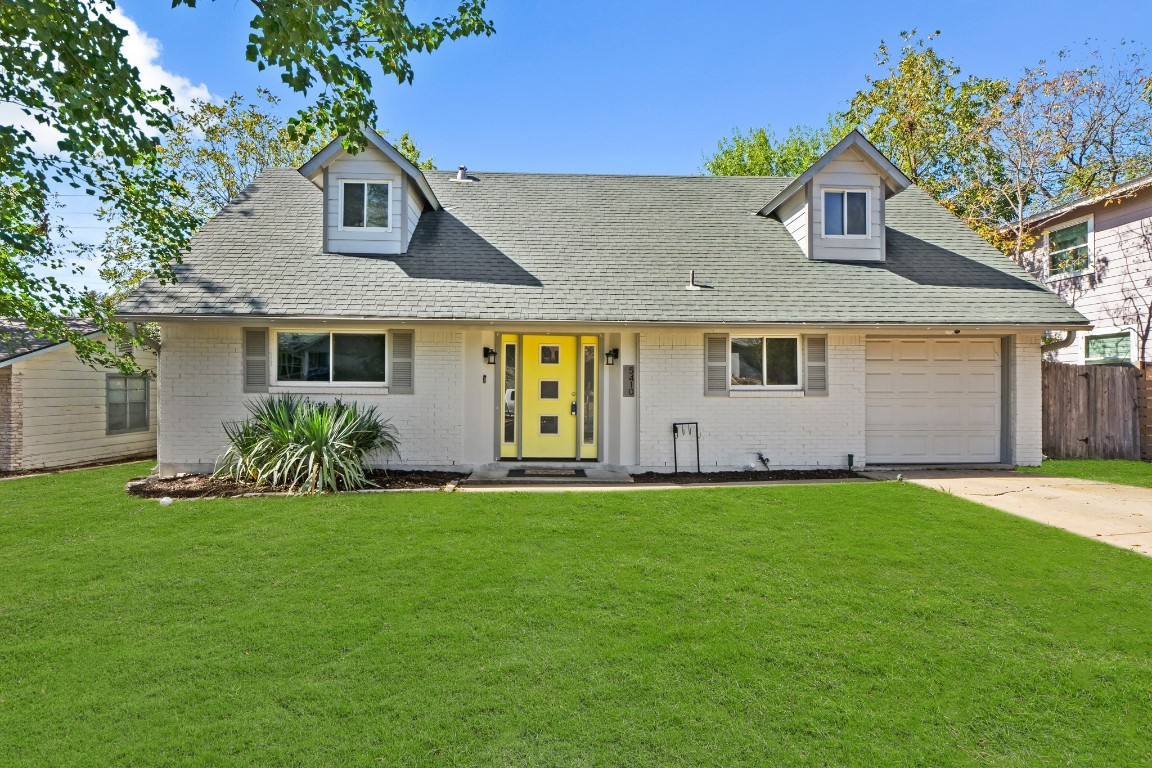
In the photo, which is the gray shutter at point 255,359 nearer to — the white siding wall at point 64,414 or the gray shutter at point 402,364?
the gray shutter at point 402,364

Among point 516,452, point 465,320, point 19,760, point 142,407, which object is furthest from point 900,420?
point 142,407

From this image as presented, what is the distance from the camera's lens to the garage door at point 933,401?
10.1 metres

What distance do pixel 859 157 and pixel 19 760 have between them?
504 inches

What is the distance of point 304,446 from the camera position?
26.3 ft

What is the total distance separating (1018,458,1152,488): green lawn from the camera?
9094 millimetres

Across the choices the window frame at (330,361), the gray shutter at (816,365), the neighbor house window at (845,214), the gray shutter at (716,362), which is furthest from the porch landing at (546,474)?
the neighbor house window at (845,214)

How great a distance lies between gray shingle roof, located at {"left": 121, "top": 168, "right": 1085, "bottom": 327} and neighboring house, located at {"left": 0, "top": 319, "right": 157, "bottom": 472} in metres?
3.60

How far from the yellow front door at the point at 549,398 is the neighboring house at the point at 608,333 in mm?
36

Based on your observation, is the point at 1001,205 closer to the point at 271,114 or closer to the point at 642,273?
the point at 642,273

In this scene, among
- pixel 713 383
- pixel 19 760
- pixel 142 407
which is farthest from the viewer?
pixel 142 407

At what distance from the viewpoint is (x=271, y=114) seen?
1911cm

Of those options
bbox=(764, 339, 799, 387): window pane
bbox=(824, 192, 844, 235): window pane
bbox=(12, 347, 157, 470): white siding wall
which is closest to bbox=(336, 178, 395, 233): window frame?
bbox=(12, 347, 157, 470): white siding wall

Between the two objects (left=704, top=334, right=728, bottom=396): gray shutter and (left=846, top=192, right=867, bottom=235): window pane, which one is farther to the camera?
(left=846, top=192, right=867, bottom=235): window pane

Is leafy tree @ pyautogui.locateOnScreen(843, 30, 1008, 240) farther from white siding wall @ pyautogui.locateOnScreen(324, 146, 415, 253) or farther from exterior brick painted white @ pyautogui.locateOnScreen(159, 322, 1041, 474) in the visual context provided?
white siding wall @ pyautogui.locateOnScreen(324, 146, 415, 253)
